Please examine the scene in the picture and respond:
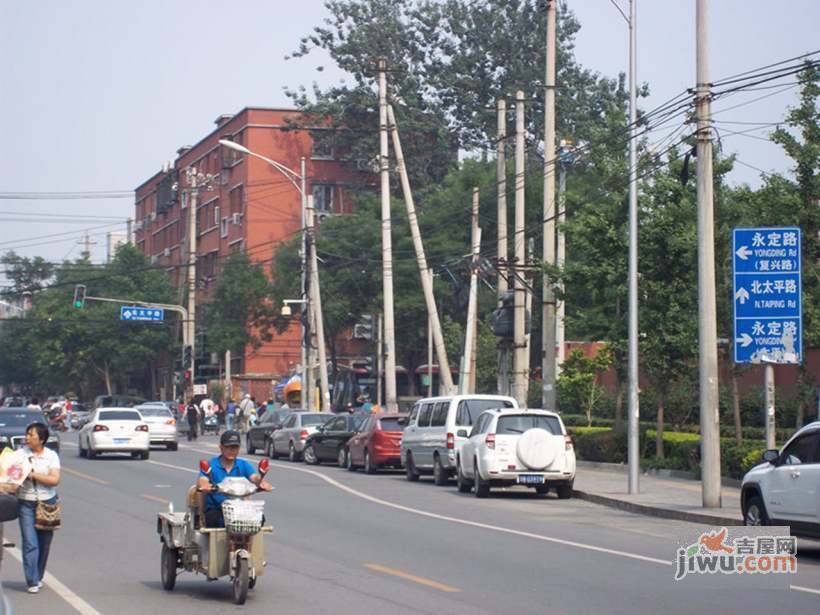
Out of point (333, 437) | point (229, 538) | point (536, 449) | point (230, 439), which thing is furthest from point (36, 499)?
point (333, 437)

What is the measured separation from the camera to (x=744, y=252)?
829 inches

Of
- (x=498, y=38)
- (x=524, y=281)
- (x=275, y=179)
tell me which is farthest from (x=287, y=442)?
(x=275, y=179)

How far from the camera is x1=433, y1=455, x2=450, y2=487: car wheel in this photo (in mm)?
29766

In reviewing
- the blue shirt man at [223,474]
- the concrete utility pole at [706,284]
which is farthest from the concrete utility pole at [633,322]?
the blue shirt man at [223,474]

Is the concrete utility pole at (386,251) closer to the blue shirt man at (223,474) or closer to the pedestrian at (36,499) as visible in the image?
the pedestrian at (36,499)

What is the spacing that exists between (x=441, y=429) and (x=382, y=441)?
4.13 meters

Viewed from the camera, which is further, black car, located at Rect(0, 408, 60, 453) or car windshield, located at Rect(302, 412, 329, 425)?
car windshield, located at Rect(302, 412, 329, 425)

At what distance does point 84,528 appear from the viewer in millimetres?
19969

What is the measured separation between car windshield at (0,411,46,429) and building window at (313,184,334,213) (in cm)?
5169

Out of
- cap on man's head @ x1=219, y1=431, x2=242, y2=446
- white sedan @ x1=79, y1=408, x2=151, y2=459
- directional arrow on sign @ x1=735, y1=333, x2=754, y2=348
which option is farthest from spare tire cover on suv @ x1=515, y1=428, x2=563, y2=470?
white sedan @ x1=79, y1=408, x2=151, y2=459

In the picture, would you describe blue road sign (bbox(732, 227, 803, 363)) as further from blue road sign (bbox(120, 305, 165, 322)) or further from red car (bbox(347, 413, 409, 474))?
blue road sign (bbox(120, 305, 165, 322))

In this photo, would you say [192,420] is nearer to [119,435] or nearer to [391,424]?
[119,435]

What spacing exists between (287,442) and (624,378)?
10561 mm

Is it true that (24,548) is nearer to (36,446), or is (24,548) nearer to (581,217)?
(36,446)
